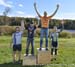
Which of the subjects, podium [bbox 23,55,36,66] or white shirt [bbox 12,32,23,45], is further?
white shirt [bbox 12,32,23,45]

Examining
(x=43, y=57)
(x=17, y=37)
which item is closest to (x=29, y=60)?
(x=43, y=57)

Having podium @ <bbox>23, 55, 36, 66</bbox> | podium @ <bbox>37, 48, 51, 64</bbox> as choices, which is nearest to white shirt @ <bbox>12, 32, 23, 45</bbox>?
podium @ <bbox>23, 55, 36, 66</bbox>

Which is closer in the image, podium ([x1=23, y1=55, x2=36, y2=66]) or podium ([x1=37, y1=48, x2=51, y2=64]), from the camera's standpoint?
podium ([x1=23, y1=55, x2=36, y2=66])

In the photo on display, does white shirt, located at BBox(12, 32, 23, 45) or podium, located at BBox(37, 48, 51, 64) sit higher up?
white shirt, located at BBox(12, 32, 23, 45)

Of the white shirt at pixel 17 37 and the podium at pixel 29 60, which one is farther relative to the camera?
the white shirt at pixel 17 37

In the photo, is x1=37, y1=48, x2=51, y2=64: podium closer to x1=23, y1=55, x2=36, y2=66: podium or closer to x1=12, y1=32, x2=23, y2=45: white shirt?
x1=23, y1=55, x2=36, y2=66: podium

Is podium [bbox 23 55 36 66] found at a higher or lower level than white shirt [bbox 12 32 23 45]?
lower

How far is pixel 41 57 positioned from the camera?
13.7 m

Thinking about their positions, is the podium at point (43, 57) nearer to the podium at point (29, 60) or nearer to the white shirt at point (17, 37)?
the podium at point (29, 60)

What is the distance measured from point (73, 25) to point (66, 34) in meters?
12.0

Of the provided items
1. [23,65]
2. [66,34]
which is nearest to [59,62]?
[23,65]

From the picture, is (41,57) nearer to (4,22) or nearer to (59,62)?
(59,62)

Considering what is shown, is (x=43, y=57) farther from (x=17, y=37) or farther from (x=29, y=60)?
(x=17, y=37)

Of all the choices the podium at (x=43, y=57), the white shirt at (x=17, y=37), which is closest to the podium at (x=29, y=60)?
the podium at (x=43, y=57)
